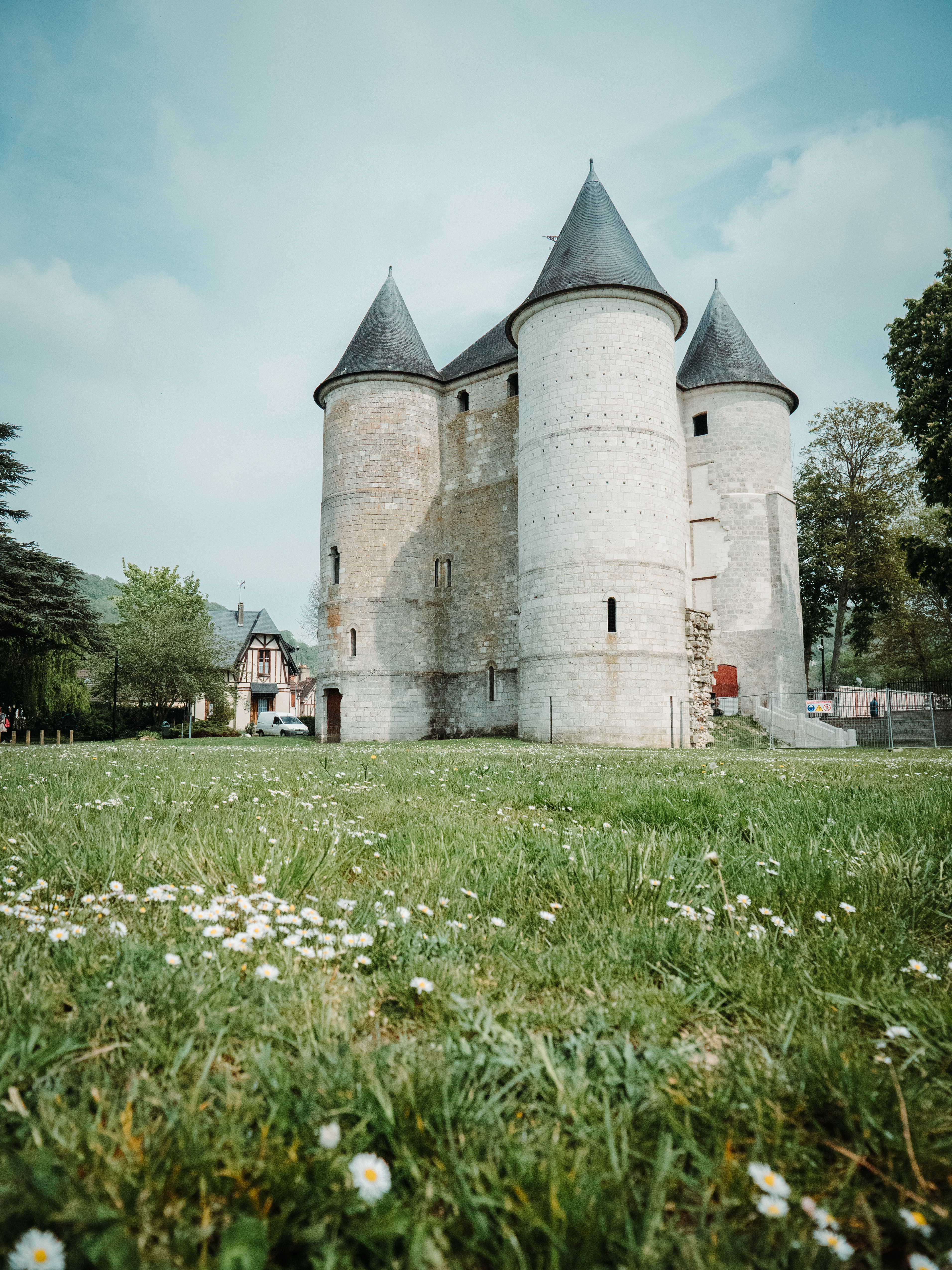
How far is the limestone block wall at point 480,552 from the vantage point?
1119 inches

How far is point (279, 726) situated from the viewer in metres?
50.8

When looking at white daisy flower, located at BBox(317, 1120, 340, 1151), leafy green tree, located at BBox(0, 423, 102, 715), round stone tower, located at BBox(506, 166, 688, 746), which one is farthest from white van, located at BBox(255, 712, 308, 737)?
white daisy flower, located at BBox(317, 1120, 340, 1151)

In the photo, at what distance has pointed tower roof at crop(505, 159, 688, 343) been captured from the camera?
919 inches

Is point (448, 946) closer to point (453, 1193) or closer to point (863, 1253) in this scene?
point (453, 1193)

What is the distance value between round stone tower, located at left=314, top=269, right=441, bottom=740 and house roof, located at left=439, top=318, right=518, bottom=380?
1.43 m

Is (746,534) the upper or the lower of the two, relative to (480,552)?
upper

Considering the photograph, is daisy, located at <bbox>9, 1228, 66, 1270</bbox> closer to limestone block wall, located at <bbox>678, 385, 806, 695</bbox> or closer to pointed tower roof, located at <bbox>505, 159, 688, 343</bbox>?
pointed tower roof, located at <bbox>505, 159, 688, 343</bbox>

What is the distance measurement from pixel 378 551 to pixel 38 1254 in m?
28.3

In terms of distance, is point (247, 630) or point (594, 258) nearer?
point (594, 258)

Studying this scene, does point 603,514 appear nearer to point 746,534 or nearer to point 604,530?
point 604,530

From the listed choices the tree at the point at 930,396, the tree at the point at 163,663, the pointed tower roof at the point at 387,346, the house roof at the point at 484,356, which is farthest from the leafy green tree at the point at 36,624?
the tree at the point at 930,396

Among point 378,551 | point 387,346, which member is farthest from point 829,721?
point 387,346

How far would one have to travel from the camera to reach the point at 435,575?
3002cm

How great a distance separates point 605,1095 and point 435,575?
94.4 feet
